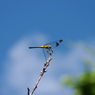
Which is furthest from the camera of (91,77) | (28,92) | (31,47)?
(31,47)

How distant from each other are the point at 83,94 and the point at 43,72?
1388 cm

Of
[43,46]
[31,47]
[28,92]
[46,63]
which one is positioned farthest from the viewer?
[31,47]

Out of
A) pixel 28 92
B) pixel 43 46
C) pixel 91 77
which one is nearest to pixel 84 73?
pixel 91 77

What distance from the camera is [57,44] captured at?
35.9 metres

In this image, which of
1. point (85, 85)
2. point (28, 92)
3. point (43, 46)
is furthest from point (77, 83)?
point (43, 46)

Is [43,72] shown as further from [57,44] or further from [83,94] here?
[57,44]

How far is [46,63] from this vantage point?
2056 centimetres

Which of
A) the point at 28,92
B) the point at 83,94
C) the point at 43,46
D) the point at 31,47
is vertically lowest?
the point at 83,94

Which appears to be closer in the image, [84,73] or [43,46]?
A: [84,73]

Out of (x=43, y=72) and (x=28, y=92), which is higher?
(x=43, y=72)

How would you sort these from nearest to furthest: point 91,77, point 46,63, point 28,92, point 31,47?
Result: point 91,77 < point 28,92 < point 46,63 < point 31,47

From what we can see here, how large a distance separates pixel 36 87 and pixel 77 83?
531 inches

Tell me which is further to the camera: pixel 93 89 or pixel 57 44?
pixel 57 44

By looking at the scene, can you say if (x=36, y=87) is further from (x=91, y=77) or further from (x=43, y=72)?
(x=91, y=77)
